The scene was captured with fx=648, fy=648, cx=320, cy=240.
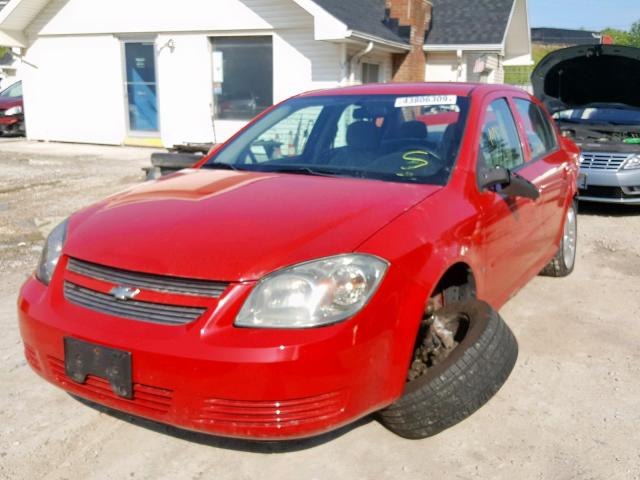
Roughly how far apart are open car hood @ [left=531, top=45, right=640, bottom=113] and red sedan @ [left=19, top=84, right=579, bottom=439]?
571cm

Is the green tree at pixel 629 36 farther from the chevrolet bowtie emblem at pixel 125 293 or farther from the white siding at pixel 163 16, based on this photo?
the chevrolet bowtie emblem at pixel 125 293

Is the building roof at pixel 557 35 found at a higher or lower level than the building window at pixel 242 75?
higher

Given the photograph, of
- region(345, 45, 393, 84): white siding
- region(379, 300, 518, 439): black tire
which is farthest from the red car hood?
region(345, 45, 393, 84): white siding

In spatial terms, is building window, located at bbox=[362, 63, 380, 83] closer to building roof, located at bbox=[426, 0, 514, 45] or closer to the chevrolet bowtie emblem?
building roof, located at bbox=[426, 0, 514, 45]

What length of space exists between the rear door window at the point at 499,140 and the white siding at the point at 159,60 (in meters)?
9.08

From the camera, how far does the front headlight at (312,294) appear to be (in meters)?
2.37

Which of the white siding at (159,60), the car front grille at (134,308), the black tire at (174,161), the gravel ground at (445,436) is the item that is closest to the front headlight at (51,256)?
the car front grille at (134,308)

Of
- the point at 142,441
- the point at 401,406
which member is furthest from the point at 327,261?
the point at 142,441

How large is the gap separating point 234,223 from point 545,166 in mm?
2654

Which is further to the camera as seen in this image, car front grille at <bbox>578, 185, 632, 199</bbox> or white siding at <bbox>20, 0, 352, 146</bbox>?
white siding at <bbox>20, 0, 352, 146</bbox>

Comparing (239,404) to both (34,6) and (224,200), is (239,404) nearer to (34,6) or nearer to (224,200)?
(224,200)

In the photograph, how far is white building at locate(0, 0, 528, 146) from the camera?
521 inches

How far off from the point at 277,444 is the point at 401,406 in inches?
23.8

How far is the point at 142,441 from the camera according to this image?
2955 millimetres
